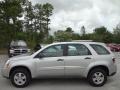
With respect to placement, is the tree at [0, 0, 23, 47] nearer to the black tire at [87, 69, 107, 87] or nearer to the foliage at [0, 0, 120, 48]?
the foliage at [0, 0, 120, 48]

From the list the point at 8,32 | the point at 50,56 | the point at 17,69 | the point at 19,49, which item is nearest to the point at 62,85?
the point at 50,56

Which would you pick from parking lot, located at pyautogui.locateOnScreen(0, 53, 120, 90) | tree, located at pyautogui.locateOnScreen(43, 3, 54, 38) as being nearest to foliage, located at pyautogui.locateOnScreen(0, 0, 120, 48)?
tree, located at pyautogui.locateOnScreen(43, 3, 54, 38)

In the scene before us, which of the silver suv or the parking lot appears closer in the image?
the parking lot

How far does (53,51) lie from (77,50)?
0.87 metres

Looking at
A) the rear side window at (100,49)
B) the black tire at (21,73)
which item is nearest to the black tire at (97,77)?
the rear side window at (100,49)

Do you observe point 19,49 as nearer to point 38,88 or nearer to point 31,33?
point 38,88

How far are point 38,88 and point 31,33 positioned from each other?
47394mm

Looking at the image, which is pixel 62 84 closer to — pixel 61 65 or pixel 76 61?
pixel 61 65

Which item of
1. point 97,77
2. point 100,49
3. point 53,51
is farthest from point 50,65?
point 100,49

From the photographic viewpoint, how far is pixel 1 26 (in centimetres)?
3384

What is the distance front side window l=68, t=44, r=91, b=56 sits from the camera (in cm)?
912

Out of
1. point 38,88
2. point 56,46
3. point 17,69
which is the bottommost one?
point 38,88

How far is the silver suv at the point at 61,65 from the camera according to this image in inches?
352

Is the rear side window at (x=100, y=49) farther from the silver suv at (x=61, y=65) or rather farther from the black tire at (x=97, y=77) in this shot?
the black tire at (x=97, y=77)
